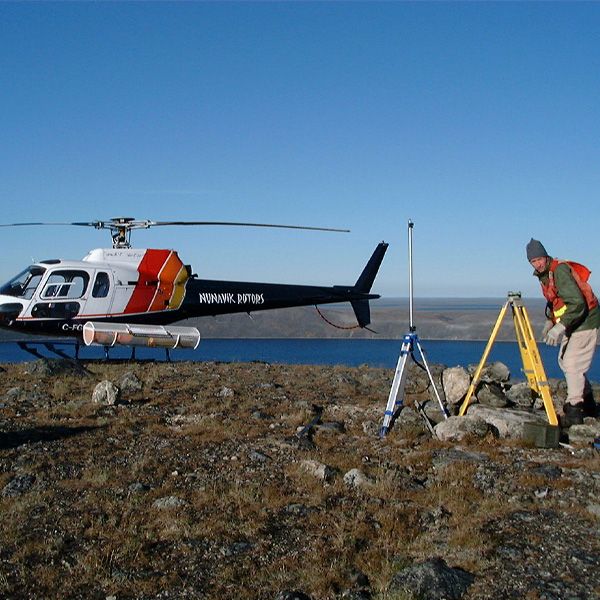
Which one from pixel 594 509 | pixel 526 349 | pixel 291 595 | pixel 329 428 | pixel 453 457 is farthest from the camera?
pixel 526 349

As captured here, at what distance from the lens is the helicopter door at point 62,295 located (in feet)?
52.9

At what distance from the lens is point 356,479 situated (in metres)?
7.44

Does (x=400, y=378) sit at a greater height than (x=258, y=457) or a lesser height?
greater

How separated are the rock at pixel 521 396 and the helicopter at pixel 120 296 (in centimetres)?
696

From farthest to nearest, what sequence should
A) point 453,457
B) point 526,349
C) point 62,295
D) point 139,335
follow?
point 62,295 < point 139,335 < point 526,349 < point 453,457

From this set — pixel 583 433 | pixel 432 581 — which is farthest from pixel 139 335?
pixel 432 581

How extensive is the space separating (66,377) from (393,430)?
8355mm

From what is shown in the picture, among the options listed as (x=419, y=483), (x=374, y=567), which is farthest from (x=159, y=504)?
(x=419, y=483)

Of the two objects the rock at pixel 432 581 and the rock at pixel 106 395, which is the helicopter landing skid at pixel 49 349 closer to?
the rock at pixel 106 395

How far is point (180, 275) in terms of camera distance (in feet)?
58.4

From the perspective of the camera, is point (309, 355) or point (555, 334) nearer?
point (555, 334)

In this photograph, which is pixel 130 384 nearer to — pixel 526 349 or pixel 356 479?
pixel 356 479

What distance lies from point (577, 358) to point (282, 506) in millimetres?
5699

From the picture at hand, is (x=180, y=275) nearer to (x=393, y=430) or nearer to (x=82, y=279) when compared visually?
(x=82, y=279)
